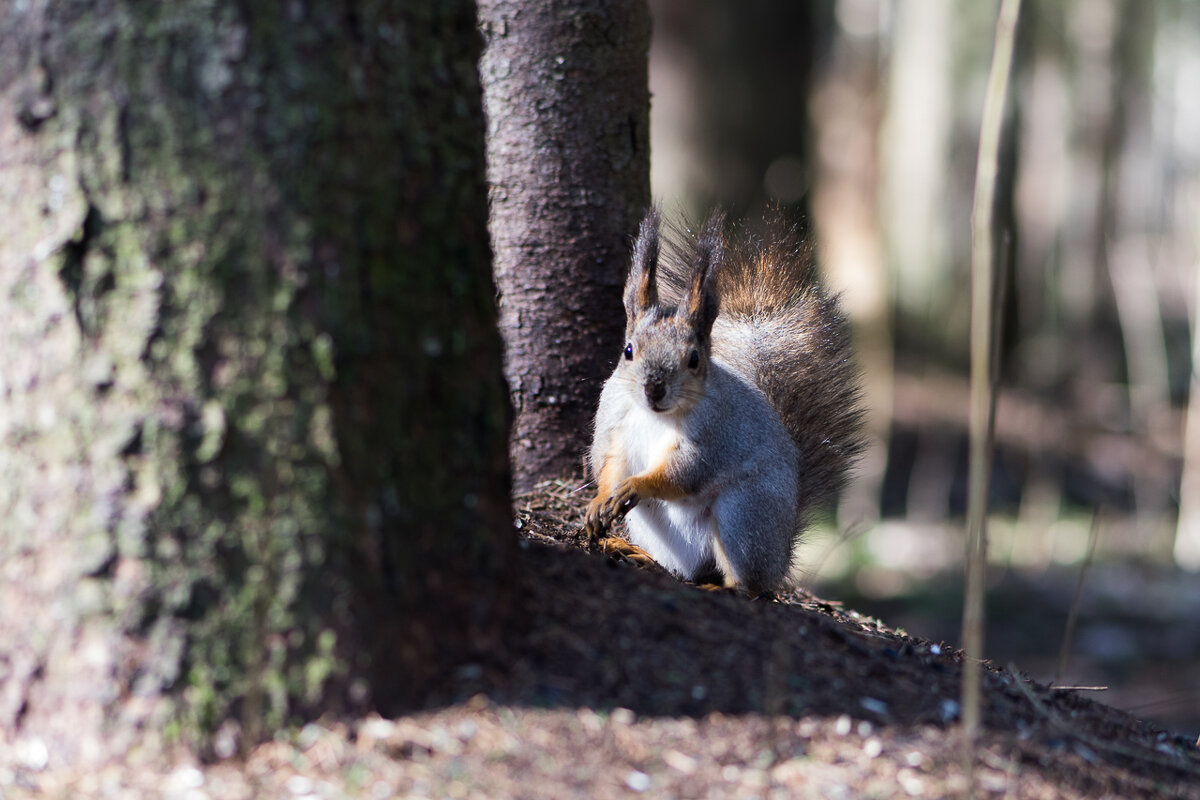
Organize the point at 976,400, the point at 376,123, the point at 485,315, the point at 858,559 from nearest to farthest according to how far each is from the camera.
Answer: the point at 976,400, the point at 376,123, the point at 485,315, the point at 858,559

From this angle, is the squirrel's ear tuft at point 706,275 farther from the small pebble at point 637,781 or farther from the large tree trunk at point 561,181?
the small pebble at point 637,781

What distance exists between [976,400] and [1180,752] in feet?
3.36

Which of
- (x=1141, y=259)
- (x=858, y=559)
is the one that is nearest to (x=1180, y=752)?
(x=858, y=559)

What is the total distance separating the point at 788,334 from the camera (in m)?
2.76

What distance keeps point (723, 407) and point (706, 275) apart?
0.30 m

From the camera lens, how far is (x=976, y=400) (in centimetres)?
131

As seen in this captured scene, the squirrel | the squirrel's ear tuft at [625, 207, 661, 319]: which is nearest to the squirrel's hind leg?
the squirrel

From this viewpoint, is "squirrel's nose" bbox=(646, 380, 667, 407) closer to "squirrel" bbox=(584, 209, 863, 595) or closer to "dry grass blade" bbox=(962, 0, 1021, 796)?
"squirrel" bbox=(584, 209, 863, 595)

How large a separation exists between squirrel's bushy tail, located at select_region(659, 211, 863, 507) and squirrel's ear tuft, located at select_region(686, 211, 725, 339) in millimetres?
279

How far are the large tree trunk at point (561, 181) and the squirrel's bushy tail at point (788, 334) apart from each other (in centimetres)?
22

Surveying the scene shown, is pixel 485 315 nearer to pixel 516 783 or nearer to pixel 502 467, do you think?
Answer: pixel 502 467

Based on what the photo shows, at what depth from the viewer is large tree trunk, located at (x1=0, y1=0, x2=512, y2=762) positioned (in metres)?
1.36

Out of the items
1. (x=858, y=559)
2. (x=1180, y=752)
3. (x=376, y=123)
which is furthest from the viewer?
(x=858, y=559)

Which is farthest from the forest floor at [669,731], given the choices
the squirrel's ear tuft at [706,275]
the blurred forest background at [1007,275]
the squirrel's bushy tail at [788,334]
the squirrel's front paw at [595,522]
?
the blurred forest background at [1007,275]
